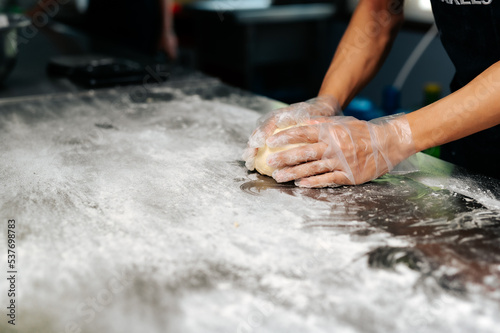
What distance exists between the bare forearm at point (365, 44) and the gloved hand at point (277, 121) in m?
0.20

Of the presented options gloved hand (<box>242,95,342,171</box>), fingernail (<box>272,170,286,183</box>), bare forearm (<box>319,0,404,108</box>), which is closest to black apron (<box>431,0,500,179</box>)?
bare forearm (<box>319,0,404,108</box>)

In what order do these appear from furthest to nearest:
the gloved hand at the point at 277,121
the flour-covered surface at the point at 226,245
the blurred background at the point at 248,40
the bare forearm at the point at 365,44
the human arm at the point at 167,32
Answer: the human arm at the point at 167,32 < the blurred background at the point at 248,40 < the bare forearm at the point at 365,44 < the gloved hand at the point at 277,121 < the flour-covered surface at the point at 226,245

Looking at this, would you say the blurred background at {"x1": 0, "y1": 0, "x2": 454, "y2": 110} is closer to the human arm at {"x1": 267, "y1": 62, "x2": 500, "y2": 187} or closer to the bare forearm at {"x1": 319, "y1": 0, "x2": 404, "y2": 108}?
the bare forearm at {"x1": 319, "y1": 0, "x2": 404, "y2": 108}

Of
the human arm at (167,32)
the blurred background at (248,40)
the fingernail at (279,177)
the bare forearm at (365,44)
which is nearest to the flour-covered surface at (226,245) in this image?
the fingernail at (279,177)

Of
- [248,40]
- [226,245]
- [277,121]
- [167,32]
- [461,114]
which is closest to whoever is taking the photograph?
[226,245]

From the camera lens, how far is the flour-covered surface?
2.23 ft

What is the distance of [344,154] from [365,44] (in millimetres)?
613

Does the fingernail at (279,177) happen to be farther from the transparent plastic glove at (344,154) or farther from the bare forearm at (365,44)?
the bare forearm at (365,44)

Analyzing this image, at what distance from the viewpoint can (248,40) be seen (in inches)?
168

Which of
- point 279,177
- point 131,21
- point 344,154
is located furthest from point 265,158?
point 131,21

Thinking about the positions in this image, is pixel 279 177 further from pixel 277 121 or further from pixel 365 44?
pixel 365 44

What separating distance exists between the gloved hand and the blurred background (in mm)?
1371

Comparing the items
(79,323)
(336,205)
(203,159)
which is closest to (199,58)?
(203,159)

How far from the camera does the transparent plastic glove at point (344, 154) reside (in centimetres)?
108
